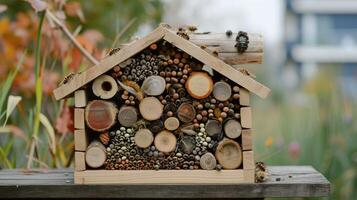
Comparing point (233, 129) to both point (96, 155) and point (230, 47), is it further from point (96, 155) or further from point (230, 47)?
point (96, 155)

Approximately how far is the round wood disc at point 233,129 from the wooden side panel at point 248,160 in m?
0.06

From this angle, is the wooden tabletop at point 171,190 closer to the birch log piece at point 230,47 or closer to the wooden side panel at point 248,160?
the wooden side panel at point 248,160

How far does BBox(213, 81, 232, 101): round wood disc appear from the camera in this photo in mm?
2206

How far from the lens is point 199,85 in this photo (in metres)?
2.19

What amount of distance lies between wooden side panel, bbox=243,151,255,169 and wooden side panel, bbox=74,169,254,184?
2 cm

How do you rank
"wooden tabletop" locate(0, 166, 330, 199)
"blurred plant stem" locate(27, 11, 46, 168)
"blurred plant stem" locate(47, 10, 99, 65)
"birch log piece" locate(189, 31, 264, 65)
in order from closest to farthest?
"wooden tabletop" locate(0, 166, 330, 199) → "birch log piece" locate(189, 31, 264, 65) → "blurred plant stem" locate(27, 11, 46, 168) → "blurred plant stem" locate(47, 10, 99, 65)

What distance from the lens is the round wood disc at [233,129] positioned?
220cm

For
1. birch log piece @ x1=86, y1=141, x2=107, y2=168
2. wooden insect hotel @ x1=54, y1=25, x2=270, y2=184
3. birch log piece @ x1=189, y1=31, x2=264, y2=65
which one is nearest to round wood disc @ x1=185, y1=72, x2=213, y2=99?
wooden insect hotel @ x1=54, y1=25, x2=270, y2=184

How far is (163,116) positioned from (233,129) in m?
0.21

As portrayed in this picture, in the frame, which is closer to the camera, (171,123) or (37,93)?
(171,123)

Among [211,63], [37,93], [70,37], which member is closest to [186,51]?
[211,63]

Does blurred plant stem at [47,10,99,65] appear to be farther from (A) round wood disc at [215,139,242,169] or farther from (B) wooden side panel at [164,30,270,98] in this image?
(A) round wood disc at [215,139,242,169]

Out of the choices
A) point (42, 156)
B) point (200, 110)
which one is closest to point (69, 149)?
point (42, 156)

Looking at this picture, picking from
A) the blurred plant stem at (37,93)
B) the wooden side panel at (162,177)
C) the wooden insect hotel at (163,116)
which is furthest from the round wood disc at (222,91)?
the blurred plant stem at (37,93)
